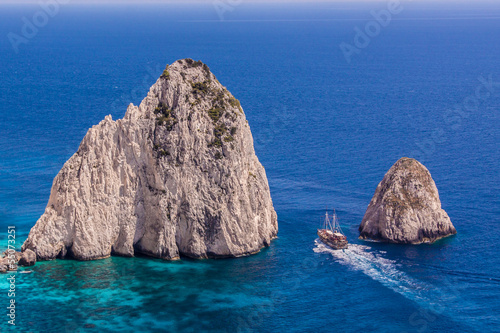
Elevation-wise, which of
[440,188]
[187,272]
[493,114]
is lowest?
[187,272]

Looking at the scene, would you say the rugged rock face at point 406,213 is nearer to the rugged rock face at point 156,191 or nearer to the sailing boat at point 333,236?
the sailing boat at point 333,236

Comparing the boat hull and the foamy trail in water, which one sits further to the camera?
the boat hull

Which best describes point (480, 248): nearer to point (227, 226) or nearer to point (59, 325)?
point (227, 226)

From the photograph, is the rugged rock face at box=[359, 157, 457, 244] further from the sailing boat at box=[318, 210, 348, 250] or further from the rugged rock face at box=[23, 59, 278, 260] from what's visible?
the rugged rock face at box=[23, 59, 278, 260]

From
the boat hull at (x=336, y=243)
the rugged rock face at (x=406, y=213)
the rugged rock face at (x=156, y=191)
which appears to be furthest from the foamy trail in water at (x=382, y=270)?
the rugged rock face at (x=156, y=191)

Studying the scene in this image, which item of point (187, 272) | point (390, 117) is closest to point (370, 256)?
point (187, 272)

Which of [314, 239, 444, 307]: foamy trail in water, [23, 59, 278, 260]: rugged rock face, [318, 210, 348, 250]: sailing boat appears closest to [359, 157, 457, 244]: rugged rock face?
[318, 210, 348, 250]: sailing boat
